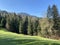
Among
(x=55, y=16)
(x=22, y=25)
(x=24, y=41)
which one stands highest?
(x=55, y=16)

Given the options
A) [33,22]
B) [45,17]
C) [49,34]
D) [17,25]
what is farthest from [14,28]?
[49,34]

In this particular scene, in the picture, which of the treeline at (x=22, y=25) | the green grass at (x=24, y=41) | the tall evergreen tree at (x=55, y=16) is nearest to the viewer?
the green grass at (x=24, y=41)

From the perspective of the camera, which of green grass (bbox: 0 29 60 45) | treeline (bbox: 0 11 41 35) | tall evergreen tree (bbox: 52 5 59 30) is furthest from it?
treeline (bbox: 0 11 41 35)

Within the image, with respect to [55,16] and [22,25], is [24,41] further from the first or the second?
[22,25]

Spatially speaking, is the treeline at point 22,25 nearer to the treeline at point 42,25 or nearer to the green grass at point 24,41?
the treeline at point 42,25

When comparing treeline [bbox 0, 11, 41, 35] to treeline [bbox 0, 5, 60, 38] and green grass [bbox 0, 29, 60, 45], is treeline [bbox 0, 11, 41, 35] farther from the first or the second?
green grass [bbox 0, 29, 60, 45]

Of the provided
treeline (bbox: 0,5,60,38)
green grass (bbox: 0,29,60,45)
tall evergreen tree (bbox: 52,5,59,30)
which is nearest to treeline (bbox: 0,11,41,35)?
treeline (bbox: 0,5,60,38)

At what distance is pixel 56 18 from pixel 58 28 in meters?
4.45

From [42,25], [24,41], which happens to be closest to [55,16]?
[42,25]

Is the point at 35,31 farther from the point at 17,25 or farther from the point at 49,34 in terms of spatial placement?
the point at 17,25

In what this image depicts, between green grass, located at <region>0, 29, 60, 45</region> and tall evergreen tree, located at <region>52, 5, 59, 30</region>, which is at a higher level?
tall evergreen tree, located at <region>52, 5, 59, 30</region>

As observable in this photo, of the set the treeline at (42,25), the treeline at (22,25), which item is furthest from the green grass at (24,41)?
the treeline at (22,25)

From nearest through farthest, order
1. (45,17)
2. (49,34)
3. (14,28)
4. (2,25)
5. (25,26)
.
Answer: (49,34), (45,17), (25,26), (14,28), (2,25)

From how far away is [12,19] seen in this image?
296ft
